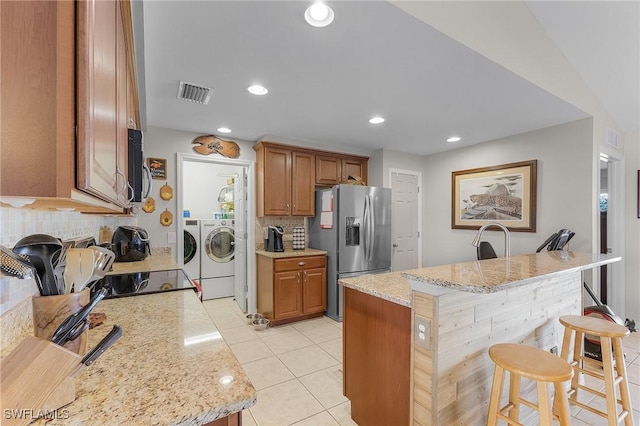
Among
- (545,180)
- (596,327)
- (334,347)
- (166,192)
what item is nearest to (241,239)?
(166,192)

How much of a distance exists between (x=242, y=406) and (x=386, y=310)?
111 centimetres

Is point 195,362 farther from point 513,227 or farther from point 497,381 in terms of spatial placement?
point 513,227

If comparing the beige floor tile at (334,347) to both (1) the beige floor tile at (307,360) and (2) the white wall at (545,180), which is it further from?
(2) the white wall at (545,180)

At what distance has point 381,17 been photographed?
1493mm

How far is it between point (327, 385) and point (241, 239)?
96.3 inches

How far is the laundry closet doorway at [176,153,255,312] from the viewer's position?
152 inches

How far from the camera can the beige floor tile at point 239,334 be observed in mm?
3110

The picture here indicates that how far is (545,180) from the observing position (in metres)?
3.23

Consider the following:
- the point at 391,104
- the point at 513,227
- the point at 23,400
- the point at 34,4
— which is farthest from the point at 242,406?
the point at 513,227

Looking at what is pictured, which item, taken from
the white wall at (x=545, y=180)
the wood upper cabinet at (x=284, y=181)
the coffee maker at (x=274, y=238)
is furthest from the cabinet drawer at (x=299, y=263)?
the white wall at (x=545, y=180)

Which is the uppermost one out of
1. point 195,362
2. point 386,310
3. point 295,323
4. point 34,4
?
point 34,4

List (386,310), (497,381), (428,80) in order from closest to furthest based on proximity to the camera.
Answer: (497,381), (386,310), (428,80)

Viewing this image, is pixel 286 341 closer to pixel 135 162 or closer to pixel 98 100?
pixel 135 162

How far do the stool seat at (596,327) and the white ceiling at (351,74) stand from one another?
1.77 meters
